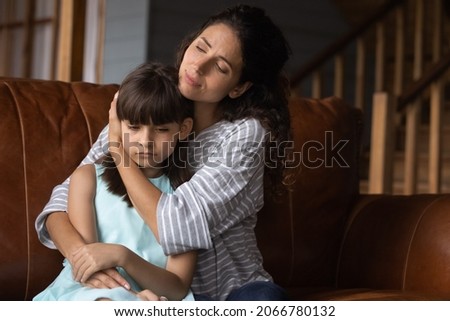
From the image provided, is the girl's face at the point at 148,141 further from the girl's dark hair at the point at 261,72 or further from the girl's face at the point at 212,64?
the girl's dark hair at the point at 261,72

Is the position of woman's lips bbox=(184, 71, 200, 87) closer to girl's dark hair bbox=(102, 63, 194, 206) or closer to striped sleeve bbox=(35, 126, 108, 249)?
girl's dark hair bbox=(102, 63, 194, 206)

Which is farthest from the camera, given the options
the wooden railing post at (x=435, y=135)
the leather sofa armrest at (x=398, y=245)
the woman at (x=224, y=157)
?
the wooden railing post at (x=435, y=135)

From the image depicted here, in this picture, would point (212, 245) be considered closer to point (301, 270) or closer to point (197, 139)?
point (197, 139)

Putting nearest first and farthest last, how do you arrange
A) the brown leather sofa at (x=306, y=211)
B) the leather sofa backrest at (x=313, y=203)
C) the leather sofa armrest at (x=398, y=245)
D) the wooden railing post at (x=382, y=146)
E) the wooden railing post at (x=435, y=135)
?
the brown leather sofa at (x=306, y=211)
the leather sofa armrest at (x=398, y=245)
the leather sofa backrest at (x=313, y=203)
the wooden railing post at (x=382, y=146)
the wooden railing post at (x=435, y=135)

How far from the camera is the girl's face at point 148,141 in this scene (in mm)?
1563

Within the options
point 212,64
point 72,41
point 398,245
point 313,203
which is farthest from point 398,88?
point 212,64

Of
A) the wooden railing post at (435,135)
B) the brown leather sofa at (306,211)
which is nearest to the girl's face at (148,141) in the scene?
the brown leather sofa at (306,211)

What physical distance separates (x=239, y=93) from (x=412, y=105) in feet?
6.51

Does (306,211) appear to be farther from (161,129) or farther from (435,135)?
(435,135)

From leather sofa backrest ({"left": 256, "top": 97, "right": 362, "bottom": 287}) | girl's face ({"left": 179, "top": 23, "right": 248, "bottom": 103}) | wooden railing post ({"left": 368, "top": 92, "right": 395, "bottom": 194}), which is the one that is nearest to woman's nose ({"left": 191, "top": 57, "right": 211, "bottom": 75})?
girl's face ({"left": 179, "top": 23, "right": 248, "bottom": 103})

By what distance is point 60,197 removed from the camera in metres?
1.69

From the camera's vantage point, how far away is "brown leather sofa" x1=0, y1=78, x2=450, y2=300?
184 centimetres

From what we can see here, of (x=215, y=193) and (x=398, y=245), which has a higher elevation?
(x=215, y=193)

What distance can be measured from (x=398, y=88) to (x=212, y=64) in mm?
3468
